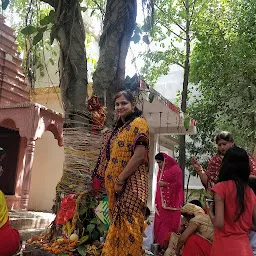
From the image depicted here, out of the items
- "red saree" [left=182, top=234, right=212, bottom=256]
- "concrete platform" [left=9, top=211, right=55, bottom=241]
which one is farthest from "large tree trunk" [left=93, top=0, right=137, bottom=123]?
"concrete platform" [left=9, top=211, right=55, bottom=241]

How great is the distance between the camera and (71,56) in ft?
12.2

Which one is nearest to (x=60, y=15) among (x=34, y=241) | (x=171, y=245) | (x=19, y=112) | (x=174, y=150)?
(x=34, y=241)

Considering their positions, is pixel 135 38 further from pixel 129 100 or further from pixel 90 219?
pixel 90 219

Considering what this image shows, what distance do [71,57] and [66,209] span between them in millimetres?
1471

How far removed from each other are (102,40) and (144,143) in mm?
1473

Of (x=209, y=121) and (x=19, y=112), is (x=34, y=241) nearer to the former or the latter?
(x=19, y=112)

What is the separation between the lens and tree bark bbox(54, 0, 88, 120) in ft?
12.0

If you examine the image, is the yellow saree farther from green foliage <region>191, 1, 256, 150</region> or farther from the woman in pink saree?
green foliage <region>191, 1, 256, 150</region>

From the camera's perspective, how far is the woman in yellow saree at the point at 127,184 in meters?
2.80

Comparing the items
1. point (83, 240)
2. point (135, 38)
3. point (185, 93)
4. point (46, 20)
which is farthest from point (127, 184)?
point (185, 93)

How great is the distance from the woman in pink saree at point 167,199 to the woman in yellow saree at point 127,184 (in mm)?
3074

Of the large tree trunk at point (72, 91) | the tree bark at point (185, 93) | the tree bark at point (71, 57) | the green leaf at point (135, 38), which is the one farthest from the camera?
the tree bark at point (185, 93)

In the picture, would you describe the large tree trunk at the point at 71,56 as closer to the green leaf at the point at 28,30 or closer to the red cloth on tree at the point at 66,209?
the green leaf at the point at 28,30

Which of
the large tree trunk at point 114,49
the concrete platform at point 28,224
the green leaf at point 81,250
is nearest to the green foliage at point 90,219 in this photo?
the green leaf at point 81,250
